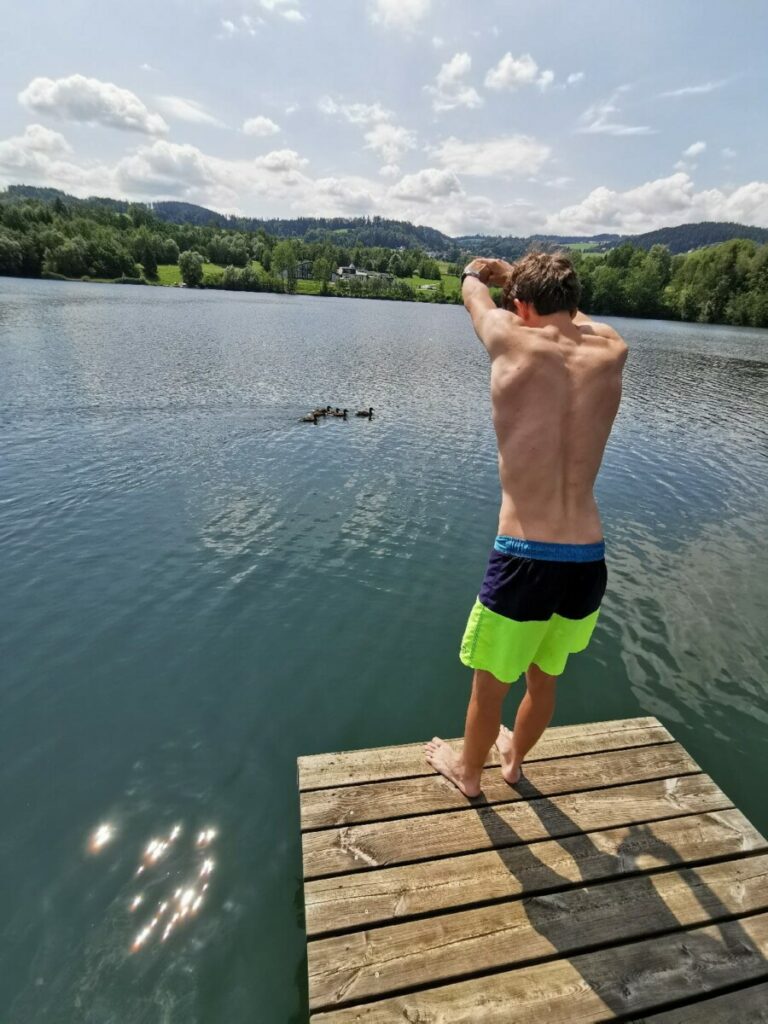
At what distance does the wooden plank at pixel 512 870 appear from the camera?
3172 mm

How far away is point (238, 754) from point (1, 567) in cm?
604

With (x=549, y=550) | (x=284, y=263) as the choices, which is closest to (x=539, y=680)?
(x=549, y=550)

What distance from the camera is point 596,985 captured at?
2.87 metres

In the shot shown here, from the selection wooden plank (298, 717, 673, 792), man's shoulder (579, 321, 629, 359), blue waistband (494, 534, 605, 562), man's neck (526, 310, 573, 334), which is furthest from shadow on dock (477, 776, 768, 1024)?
man's neck (526, 310, 573, 334)

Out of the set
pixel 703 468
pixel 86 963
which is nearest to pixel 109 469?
pixel 86 963

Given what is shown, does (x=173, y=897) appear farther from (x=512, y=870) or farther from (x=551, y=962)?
(x=551, y=962)

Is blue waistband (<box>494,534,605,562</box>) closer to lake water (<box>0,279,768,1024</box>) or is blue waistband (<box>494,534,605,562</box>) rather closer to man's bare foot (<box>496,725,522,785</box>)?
man's bare foot (<box>496,725,522,785</box>)

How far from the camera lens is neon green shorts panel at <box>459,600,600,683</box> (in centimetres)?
309

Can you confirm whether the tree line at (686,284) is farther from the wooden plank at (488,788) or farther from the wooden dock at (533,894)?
the wooden dock at (533,894)

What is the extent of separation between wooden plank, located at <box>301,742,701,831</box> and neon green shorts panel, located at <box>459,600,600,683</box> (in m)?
1.36

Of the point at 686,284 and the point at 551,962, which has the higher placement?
the point at 686,284

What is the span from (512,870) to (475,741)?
809 millimetres

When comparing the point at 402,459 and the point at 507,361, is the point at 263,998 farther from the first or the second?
A: the point at 402,459

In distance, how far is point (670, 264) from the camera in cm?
11150
